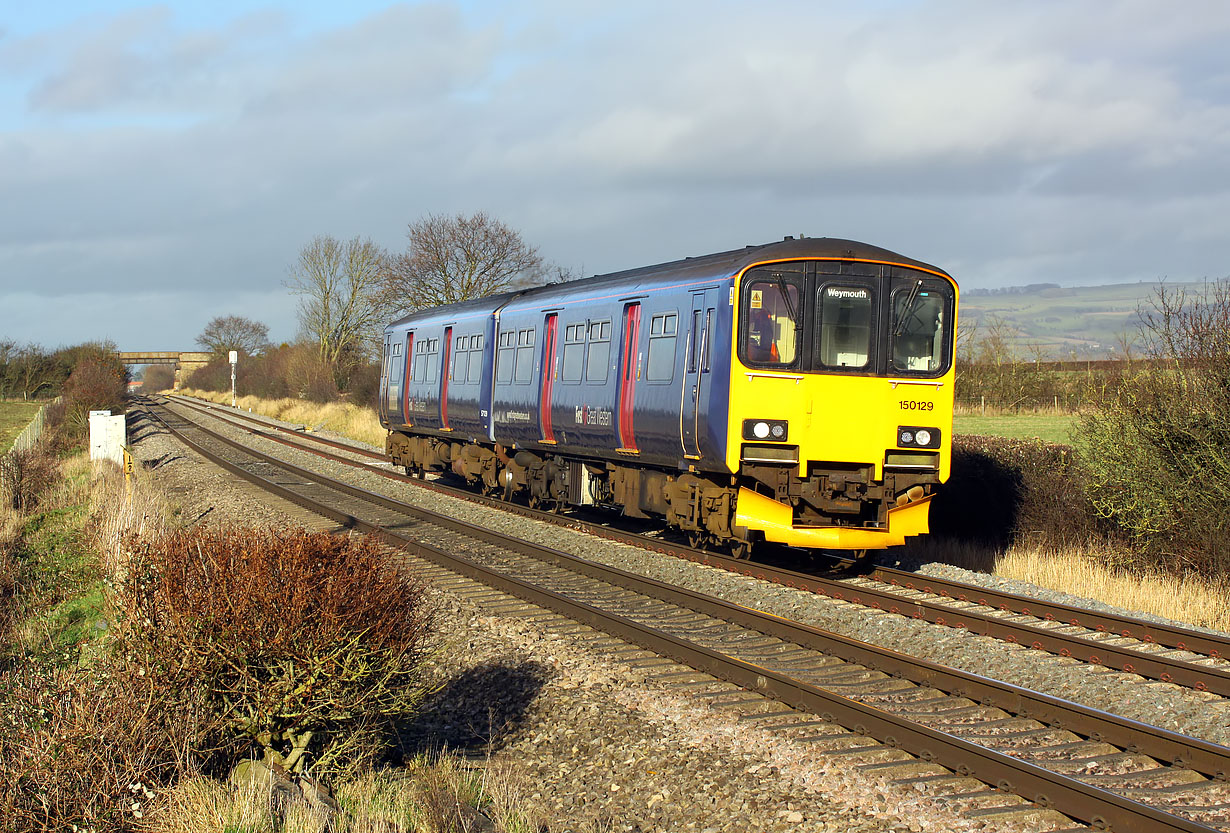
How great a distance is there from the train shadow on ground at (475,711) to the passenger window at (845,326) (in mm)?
4987

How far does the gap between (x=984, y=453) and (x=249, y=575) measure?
42.7 ft

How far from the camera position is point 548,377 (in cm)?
1574

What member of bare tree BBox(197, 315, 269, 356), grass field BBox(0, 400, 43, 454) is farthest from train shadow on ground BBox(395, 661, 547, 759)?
bare tree BBox(197, 315, 269, 356)

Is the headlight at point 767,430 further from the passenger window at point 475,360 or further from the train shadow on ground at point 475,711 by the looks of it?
the passenger window at point 475,360

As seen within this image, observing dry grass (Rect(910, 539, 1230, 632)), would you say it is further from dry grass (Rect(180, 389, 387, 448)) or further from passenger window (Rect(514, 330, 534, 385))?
dry grass (Rect(180, 389, 387, 448))

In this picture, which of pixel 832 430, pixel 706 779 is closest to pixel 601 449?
pixel 832 430

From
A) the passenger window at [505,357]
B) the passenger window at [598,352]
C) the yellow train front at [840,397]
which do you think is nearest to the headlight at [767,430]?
the yellow train front at [840,397]

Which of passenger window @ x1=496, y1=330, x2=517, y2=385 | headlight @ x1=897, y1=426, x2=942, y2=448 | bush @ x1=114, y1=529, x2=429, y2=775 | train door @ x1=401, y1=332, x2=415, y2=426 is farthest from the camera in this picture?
train door @ x1=401, y1=332, x2=415, y2=426

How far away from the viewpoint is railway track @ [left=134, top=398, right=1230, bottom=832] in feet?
17.5

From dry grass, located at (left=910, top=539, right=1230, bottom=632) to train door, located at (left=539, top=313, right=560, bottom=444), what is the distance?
539 centimetres

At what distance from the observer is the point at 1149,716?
22.6 ft

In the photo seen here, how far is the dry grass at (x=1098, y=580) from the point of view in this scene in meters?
11.0

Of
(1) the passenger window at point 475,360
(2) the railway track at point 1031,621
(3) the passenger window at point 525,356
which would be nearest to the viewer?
(2) the railway track at point 1031,621

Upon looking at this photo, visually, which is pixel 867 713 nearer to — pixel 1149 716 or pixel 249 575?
pixel 1149 716
